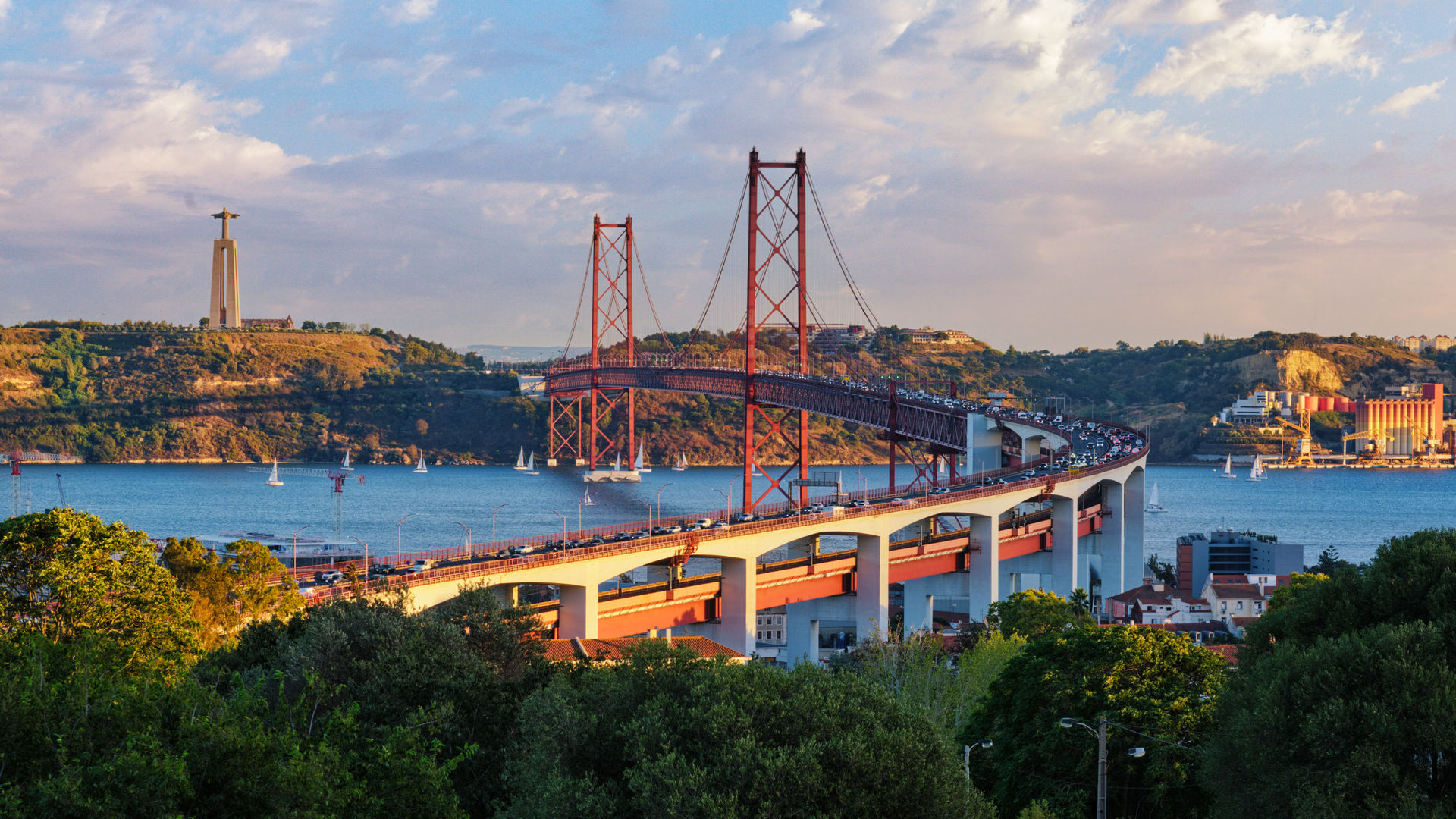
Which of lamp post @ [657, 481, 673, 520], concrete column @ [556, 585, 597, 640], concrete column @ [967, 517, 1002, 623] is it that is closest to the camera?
concrete column @ [556, 585, 597, 640]

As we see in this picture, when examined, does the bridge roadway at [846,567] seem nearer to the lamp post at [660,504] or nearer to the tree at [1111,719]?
the lamp post at [660,504]

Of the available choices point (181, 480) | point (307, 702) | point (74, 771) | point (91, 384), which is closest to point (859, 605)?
point (307, 702)

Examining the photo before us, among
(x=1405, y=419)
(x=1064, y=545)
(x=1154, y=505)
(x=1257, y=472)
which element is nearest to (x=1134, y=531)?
(x=1064, y=545)

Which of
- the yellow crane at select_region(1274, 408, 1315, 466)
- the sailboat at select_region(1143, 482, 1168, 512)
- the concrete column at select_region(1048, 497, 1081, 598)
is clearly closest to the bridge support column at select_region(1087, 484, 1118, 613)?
the concrete column at select_region(1048, 497, 1081, 598)

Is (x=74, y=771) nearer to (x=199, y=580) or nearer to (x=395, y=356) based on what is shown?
(x=199, y=580)

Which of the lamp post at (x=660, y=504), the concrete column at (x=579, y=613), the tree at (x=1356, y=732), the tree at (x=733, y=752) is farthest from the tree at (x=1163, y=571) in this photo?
the tree at (x=733, y=752)

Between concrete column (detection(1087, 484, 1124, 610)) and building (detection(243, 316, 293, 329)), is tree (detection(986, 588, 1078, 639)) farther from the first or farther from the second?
building (detection(243, 316, 293, 329))
